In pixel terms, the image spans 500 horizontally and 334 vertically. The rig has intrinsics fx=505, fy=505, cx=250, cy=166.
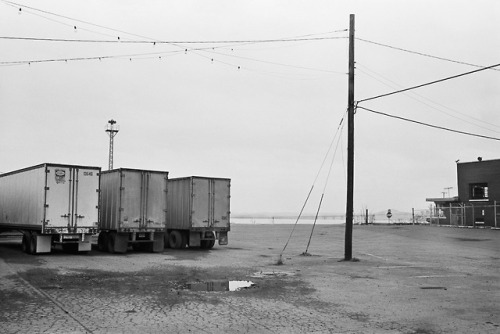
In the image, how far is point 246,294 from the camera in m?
11.6

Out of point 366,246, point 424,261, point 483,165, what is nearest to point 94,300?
point 424,261

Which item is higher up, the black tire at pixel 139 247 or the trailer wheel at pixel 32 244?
the trailer wheel at pixel 32 244

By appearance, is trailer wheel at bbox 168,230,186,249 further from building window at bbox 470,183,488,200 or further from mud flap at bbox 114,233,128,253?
building window at bbox 470,183,488,200

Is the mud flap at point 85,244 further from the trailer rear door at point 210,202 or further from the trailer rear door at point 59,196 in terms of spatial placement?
the trailer rear door at point 210,202

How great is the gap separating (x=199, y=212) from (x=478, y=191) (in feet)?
113

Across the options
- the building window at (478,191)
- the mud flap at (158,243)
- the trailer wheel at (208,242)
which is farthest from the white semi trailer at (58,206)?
the building window at (478,191)

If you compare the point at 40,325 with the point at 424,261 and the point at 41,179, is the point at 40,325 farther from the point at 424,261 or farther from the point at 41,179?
the point at 424,261

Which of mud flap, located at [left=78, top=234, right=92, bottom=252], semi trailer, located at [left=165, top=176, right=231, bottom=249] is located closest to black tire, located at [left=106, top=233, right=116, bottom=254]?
mud flap, located at [left=78, top=234, right=92, bottom=252]

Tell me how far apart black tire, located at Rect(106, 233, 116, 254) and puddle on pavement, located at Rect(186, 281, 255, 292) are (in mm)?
10281

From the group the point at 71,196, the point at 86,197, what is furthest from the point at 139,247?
the point at 71,196

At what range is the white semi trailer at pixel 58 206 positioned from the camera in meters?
20.5

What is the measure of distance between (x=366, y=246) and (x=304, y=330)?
2021 centimetres

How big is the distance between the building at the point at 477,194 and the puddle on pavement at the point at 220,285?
36070 millimetres

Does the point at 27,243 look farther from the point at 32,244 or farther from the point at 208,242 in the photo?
→ the point at 208,242
